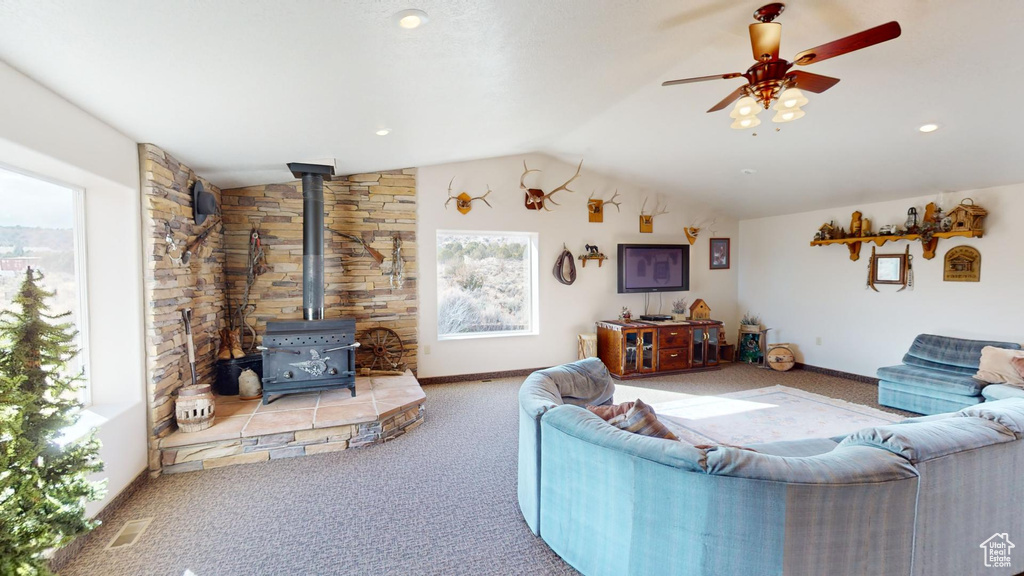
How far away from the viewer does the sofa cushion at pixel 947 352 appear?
4438 mm

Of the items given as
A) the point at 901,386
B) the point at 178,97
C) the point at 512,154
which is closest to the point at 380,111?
the point at 178,97

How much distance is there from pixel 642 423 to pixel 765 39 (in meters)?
2.01

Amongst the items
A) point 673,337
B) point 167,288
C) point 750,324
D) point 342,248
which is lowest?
point 673,337

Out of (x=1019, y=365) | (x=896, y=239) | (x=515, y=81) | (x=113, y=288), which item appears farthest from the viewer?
(x=896, y=239)

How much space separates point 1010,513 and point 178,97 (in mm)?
4451

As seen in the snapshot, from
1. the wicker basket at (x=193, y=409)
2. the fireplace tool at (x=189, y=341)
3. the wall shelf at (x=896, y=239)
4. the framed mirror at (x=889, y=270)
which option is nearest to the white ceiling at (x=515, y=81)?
the wall shelf at (x=896, y=239)

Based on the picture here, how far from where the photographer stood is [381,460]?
346cm

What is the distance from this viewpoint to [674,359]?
6.27m

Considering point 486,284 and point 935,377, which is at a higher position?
point 486,284

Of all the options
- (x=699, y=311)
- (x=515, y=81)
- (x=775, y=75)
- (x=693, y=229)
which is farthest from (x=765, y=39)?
(x=699, y=311)

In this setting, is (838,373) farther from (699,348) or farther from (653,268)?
(653,268)

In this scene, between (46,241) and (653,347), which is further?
(653,347)

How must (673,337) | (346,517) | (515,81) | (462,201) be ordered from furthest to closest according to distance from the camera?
(673,337), (462,201), (515,81), (346,517)

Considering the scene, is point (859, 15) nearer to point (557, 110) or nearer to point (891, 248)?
point (557, 110)
